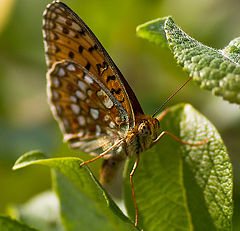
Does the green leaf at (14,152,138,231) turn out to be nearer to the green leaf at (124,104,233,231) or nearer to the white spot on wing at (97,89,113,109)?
the green leaf at (124,104,233,231)

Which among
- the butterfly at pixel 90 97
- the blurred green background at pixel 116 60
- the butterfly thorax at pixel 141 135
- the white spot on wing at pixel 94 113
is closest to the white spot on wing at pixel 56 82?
the butterfly at pixel 90 97

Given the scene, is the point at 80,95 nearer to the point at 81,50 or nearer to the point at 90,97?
the point at 90,97

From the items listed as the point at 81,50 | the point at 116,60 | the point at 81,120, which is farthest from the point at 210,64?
the point at 116,60

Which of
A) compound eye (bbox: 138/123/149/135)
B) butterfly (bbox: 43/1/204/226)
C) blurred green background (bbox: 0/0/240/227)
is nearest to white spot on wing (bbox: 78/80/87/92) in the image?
butterfly (bbox: 43/1/204/226)

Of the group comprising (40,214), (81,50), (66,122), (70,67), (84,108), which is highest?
(81,50)

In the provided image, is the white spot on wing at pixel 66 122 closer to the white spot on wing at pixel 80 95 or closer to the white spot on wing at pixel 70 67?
the white spot on wing at pixel 80 95

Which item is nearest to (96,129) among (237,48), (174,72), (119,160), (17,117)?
(119,160)
